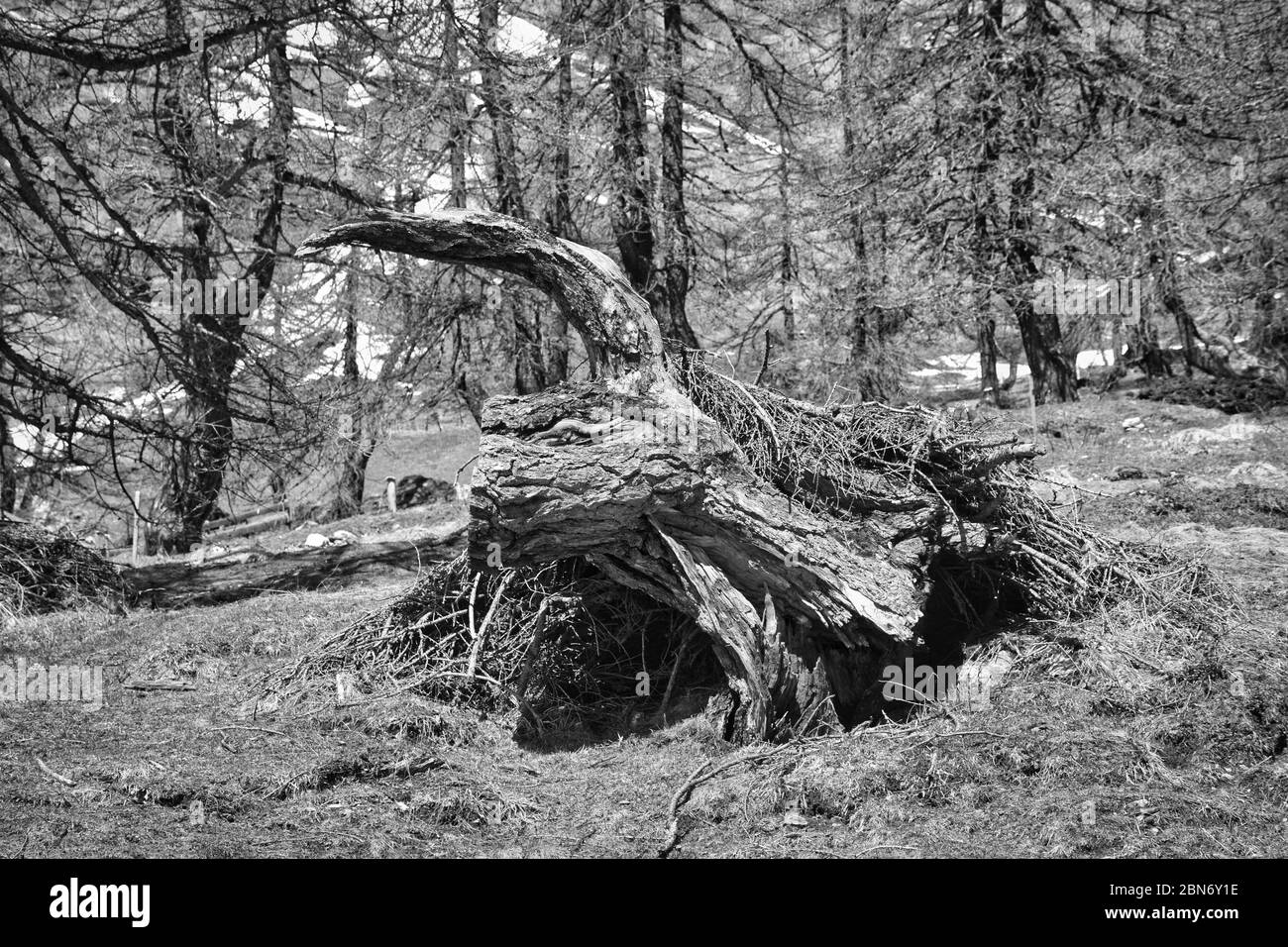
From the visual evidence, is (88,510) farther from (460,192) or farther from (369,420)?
(460,192)

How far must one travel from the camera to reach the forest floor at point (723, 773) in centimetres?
486

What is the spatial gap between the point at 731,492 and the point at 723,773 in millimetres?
1406

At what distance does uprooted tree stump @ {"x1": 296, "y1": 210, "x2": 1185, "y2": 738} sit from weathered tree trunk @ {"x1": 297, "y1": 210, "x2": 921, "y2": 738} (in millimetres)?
10

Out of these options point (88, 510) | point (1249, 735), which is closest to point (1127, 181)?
point (1249, 735)

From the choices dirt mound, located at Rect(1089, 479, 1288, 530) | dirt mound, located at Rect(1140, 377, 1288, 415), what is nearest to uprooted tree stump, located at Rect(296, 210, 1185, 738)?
dirt mound, located at Rect(1089, 479, 1288, 530)

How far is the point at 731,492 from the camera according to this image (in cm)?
594

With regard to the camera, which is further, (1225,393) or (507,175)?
(1225,393)

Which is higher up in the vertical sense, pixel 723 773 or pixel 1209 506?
pixel 1209 506

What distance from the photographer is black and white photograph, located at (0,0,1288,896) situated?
5.24m

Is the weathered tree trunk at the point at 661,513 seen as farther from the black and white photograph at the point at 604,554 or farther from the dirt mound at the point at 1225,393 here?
the dirt mound at the point at 1225,393

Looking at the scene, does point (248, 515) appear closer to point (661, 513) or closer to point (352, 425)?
point (352, 425)

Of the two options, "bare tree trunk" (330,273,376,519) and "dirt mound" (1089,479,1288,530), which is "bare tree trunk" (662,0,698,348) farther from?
"dirt mound" (1089,479,1288,530)

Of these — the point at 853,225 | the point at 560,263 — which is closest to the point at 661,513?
the point at 560,263
